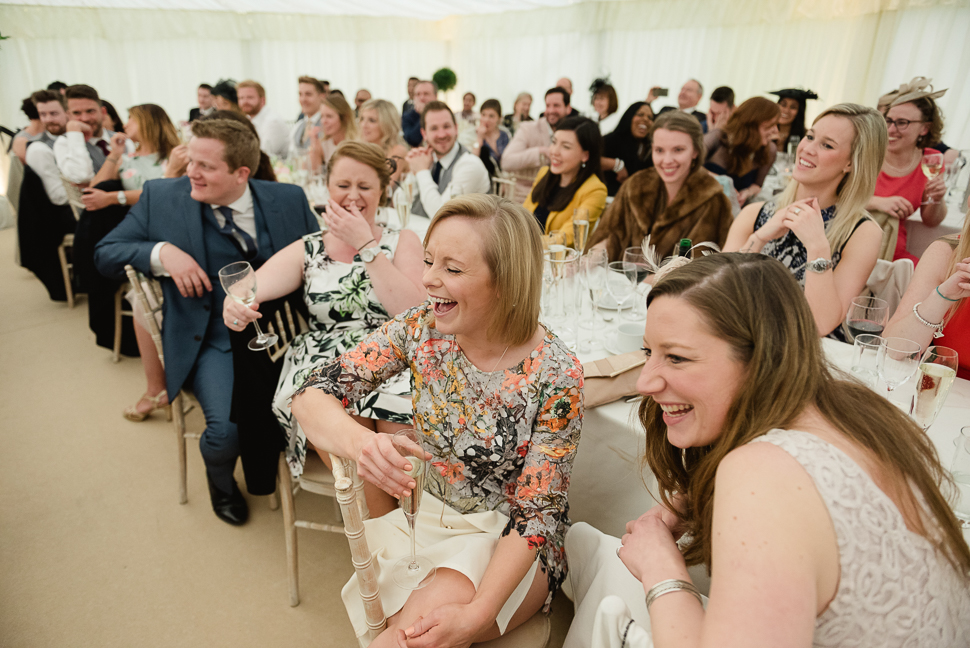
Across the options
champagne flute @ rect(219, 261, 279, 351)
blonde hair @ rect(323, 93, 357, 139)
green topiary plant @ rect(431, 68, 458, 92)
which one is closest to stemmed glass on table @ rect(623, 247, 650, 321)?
champagne flute @ rect(219, 261, 279, 351)

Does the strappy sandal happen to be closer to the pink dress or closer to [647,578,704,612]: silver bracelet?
[647,578,704,612]: silver bracelet

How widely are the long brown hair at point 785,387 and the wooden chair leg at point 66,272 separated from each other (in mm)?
5296

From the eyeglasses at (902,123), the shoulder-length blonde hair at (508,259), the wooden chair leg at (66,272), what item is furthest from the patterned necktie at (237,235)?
the eyeglasses at (902,123)

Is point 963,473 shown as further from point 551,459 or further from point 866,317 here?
point 551,459

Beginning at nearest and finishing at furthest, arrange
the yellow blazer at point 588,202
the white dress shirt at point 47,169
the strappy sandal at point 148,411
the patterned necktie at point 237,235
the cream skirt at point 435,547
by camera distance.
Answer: the cream skirt at point 435,547
the patterned necktie at point 237,235
the strappy sandal at point 148,411
the yellow blazer at point 588,202
the white dress shirt at point 47,169

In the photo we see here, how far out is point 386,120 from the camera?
193 inches

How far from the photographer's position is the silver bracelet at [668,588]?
3.13 ft

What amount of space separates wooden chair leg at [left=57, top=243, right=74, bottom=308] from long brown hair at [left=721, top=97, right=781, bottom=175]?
5.75m

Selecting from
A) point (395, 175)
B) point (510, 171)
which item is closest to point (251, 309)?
point (395, 175)

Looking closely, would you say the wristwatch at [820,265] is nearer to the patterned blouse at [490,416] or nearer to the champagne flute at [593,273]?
the champagne flute at [593,273]

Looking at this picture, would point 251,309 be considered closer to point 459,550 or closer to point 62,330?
point 459,550

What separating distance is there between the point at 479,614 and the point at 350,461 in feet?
1.41

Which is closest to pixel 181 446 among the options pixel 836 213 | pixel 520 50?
pixel 836 213

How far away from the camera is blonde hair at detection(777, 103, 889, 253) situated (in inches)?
87.0
